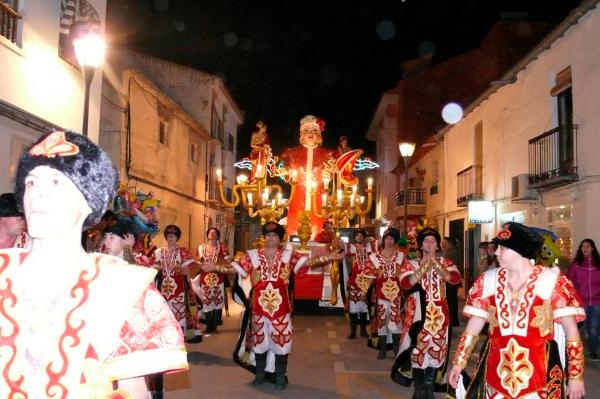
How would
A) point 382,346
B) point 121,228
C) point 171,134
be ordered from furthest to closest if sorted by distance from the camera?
point 171,134, point 382,346, point 121,228

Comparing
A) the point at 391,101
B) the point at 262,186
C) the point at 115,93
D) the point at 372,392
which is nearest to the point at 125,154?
the point at 115,93

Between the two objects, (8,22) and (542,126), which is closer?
(8,22)

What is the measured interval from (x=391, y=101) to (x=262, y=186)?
87.3ft

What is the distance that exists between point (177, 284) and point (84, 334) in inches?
343

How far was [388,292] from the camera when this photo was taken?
33.5ft

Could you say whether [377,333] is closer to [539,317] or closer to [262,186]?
[262,186]

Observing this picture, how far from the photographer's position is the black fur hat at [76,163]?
2.33m

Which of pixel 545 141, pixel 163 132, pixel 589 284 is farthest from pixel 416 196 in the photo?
pixel 589 284

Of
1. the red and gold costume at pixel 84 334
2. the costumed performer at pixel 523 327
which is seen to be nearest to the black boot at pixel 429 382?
the costumed performer at pixel 523 327

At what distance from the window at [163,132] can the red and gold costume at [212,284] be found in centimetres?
996

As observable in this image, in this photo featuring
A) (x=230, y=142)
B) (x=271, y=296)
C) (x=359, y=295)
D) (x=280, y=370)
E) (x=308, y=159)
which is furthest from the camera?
(x=230, y=142)

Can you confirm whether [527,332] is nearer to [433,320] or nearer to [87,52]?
[433,320]

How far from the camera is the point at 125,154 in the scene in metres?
18.4

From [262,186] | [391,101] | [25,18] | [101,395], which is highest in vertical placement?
[391,101]
